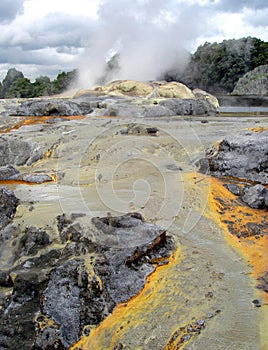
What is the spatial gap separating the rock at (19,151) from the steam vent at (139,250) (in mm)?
870

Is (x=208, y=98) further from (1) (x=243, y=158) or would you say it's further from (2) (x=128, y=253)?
(2) (x=128, y=253)

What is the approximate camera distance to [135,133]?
10.9m

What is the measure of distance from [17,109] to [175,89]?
808 centimetres

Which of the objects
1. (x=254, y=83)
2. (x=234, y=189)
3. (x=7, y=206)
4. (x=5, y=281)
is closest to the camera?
(x=5, y=281)

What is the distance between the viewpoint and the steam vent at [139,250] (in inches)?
137

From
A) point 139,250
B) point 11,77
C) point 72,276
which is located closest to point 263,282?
point 139,250

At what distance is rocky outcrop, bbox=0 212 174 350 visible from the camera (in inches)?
139

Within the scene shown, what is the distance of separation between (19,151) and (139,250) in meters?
6.98

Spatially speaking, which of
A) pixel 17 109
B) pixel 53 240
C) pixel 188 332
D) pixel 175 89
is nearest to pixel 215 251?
pixel 188 332

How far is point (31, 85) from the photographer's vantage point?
34.4m

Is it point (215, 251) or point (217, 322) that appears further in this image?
point (215, 251)

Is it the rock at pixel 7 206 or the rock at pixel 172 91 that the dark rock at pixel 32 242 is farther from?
the rock at pixel 172 91

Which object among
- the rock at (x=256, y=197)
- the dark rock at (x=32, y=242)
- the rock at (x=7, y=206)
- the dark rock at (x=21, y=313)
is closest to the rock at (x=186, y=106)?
the rock at (x=256, y=197)

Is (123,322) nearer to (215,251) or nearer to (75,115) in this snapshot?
(215,251)
